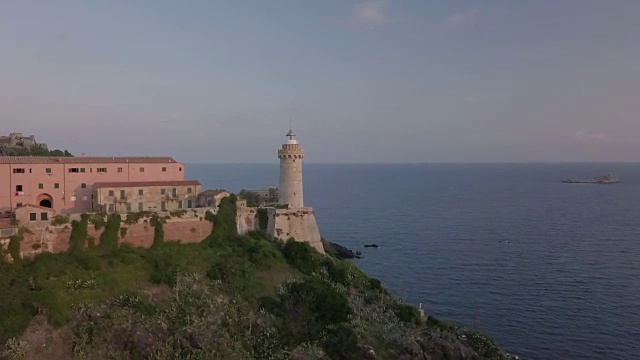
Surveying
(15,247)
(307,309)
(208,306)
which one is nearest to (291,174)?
(307,309)

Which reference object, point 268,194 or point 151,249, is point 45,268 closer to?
point 151,249

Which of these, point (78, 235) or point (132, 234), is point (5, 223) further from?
point (132, 234)

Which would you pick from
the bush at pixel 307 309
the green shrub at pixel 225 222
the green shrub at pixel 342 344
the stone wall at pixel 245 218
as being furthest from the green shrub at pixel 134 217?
the green shrub at pixel 342 344

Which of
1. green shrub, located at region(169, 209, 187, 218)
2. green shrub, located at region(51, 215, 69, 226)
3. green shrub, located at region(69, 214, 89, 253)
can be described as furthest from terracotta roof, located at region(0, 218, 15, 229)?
green shrub, located at region(169, 209, 187, 218)

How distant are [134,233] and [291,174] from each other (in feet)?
60.0

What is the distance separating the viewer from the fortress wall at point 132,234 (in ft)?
122

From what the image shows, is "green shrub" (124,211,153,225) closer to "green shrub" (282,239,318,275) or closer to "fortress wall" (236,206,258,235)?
"fortress wall" (236,206,258,235)

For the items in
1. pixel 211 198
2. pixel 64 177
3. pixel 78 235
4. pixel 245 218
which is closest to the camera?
pixel 78 235

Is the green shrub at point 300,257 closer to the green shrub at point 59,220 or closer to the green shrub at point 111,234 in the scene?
the green shrub at point 111,234

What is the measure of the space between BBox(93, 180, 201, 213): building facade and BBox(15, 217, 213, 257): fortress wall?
10.9 ft

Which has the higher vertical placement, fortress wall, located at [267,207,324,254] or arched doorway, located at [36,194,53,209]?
arched doorway, located at [36,194,53,209]

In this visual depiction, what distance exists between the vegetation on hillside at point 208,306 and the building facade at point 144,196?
16.9 feet

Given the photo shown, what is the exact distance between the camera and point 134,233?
41.7 meters

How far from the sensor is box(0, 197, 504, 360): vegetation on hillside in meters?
31.3
